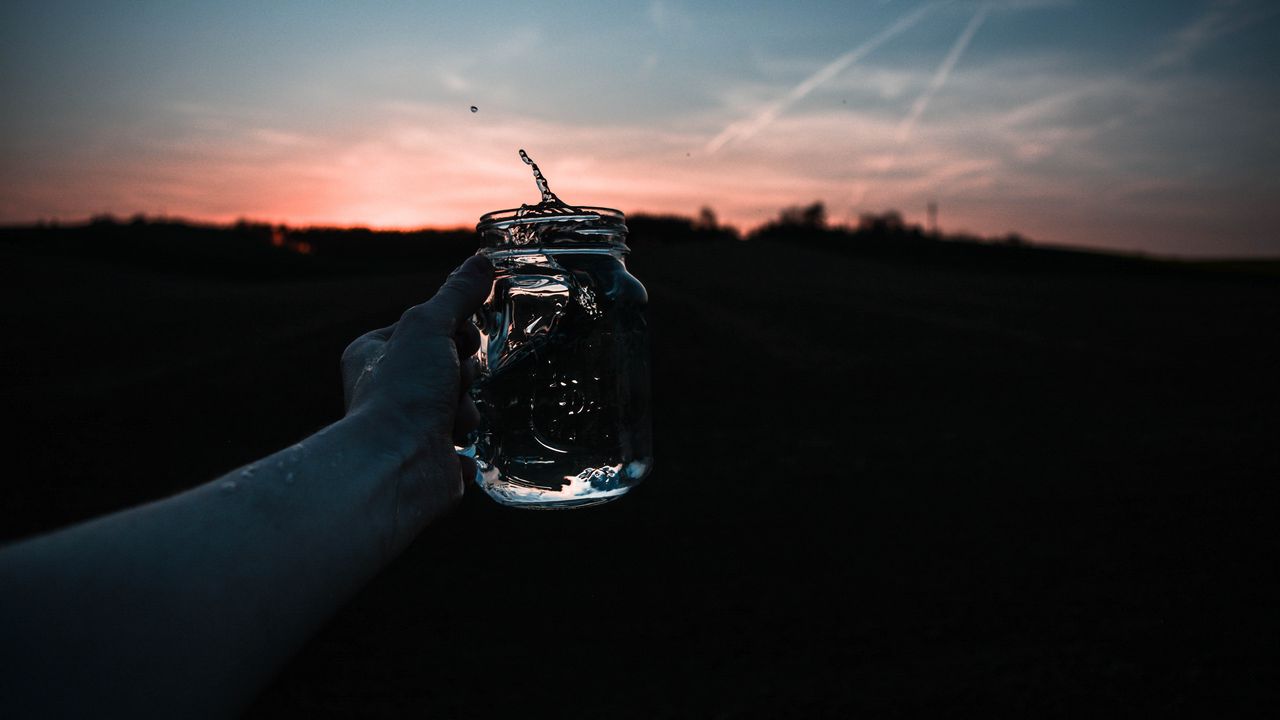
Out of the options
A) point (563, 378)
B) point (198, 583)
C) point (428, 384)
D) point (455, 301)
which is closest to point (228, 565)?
point (198, 583)

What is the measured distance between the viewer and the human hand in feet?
4.85

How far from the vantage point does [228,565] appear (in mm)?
988

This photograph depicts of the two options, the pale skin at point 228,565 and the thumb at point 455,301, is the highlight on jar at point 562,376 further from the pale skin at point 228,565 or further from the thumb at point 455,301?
the pale skin at point 228,565

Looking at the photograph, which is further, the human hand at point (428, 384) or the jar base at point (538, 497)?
the jar base at point (538, 497)

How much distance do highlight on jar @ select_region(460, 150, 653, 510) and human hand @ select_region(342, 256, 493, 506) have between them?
6.4 inches

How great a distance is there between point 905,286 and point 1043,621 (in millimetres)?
15584

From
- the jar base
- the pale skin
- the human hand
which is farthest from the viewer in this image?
the jar base

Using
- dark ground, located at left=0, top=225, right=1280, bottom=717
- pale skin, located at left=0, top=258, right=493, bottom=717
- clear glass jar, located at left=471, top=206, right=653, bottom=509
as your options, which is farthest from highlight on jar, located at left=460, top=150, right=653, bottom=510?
dark ground, located at left=0, top=225, right=1280, bottom=717

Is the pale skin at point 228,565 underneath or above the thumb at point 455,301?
underneath

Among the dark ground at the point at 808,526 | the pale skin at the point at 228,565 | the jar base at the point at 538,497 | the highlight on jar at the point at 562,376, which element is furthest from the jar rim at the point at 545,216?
the dark ground at the point at 808,526

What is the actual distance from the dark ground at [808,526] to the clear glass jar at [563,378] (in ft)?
3.92

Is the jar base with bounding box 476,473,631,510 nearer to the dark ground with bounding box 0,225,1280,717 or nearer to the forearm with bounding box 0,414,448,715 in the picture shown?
the forearm with bounding box 0,414,448,715

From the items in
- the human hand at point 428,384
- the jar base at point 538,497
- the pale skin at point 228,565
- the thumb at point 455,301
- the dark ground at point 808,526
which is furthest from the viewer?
the dark ground at point 808,526

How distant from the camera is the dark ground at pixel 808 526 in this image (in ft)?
9.72
